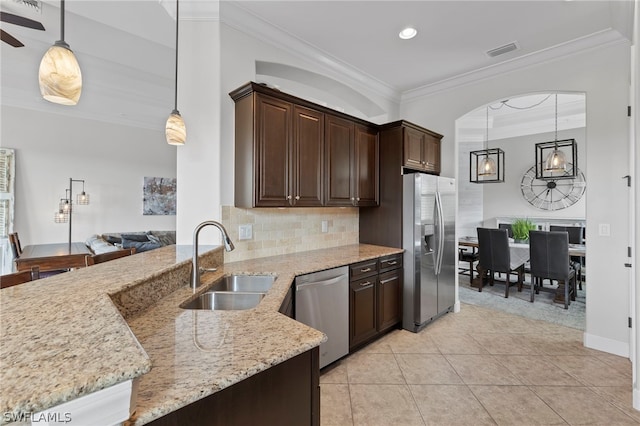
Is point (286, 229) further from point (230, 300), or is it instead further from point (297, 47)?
point (297, 47)

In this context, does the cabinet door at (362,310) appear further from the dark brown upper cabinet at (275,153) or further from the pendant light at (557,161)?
the pendant light at (557,161)

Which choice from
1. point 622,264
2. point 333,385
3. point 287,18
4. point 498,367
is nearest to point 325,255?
point 333,385

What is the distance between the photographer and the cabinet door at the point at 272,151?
2445mm

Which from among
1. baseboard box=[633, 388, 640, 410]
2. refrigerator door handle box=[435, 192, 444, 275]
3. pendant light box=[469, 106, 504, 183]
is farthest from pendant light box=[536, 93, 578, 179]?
baseboard box=[633, 388, 640, 410]

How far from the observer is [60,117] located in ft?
17.6

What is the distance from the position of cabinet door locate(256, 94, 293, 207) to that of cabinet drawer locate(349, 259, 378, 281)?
88 centimetres

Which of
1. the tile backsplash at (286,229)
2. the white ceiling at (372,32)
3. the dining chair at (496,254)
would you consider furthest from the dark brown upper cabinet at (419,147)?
the dining chair at (496,254)

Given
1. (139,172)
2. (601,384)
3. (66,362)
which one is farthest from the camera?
(139,172)

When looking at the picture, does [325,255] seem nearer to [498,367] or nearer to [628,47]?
[498,367]

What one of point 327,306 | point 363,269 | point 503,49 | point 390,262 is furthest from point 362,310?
point 503,49

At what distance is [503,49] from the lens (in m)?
3.17

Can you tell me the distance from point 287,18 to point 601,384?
13.4 feet

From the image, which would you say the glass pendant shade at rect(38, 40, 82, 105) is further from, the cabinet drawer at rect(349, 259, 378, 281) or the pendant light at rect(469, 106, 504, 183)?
the pendant light at rect(469, 106, 504, 183)

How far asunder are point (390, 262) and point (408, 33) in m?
2.34
